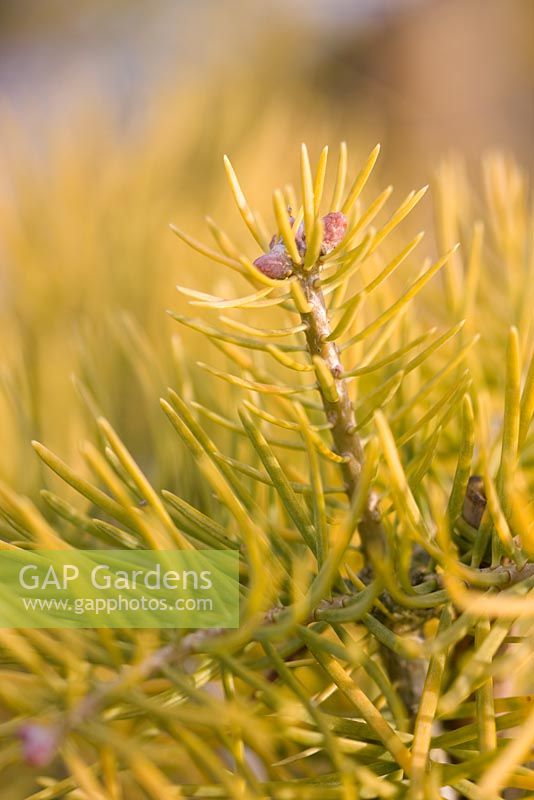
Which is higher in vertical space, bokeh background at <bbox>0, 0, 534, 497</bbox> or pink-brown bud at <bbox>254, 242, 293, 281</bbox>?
bokeh background at <bbox>0, 0, 534, 497</bbox>

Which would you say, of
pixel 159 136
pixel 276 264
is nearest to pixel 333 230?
pixel 276 264

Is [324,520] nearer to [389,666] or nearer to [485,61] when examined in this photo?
[389,666]

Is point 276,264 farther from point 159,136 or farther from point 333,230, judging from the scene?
point 159,136

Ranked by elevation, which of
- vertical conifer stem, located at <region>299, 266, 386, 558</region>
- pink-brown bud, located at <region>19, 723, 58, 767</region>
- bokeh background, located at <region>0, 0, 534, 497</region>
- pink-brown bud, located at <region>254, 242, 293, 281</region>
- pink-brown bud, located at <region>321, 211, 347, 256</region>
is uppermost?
bokeh background, located at <region>0, 0, 534, 497</region>

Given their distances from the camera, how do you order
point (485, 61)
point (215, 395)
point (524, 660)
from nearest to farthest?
1. point (524, 660)
2. point (215, 395)
3. point (485, 61)

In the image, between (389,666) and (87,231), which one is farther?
(87,231)

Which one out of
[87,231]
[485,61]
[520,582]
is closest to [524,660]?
[520,582]
